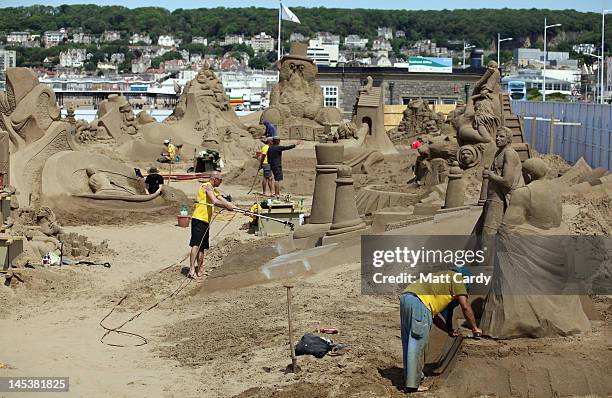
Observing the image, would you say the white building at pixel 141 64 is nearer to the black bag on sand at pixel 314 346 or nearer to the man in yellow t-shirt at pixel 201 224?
the man in yellow t-shirt at pixel 201 224

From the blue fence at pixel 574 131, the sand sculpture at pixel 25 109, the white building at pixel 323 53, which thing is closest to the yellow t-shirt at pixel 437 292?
the sand sculpture at pixel 25 109

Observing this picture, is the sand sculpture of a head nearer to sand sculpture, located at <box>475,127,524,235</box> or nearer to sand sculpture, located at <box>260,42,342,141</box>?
sand sculpture, located at <box>475,127,524,235</box>

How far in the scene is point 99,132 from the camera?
105 feet

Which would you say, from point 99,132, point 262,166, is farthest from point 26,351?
point 99,132

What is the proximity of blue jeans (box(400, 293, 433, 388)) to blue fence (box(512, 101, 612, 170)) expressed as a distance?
17746 millimetres

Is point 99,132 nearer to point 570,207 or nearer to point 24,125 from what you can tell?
point 24,125

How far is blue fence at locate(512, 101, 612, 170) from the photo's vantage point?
26.2m

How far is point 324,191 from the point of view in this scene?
14727 mm

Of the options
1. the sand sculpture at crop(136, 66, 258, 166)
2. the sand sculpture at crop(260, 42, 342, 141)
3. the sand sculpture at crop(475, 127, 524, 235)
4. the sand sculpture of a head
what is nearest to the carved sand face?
the sand sculpture at crop(475, 127, 524, 235)

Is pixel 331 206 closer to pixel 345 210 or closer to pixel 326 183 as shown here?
pixel 326 183

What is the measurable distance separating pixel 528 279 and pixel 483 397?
43.7 inches

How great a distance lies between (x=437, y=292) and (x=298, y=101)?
25727mm

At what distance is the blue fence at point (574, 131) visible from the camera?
26.2m

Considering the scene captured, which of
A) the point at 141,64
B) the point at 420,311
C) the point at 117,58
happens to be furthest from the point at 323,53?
the point at 117,58
